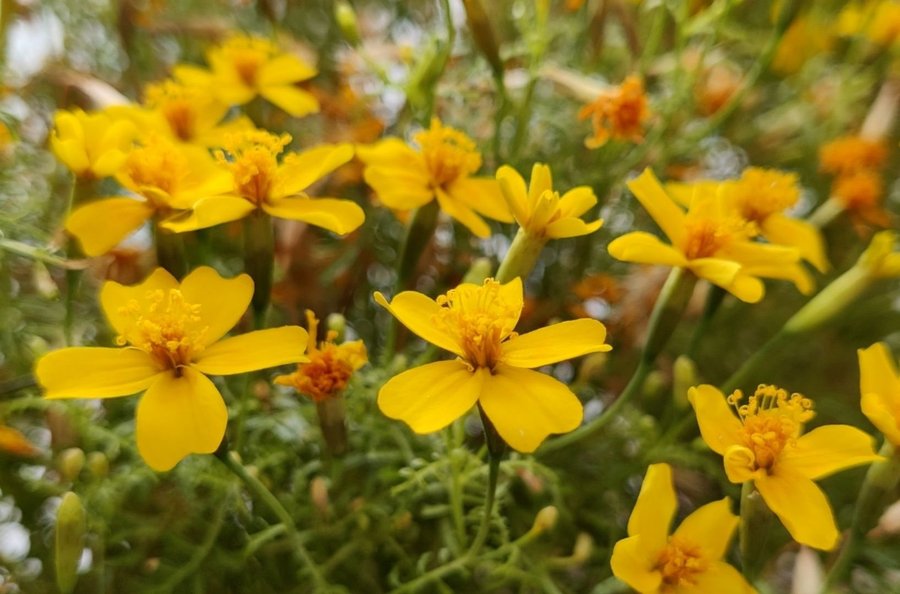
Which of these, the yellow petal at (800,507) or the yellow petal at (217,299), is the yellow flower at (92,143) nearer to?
the yellow petal at (217,299)

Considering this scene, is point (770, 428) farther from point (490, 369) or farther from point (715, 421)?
point (490, 369)

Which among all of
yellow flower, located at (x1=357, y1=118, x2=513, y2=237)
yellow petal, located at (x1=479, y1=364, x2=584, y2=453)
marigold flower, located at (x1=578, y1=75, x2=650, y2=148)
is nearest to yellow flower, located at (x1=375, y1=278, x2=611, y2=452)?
yellow petal, located at (x1=479, y1=364, x2=584, y2=453)

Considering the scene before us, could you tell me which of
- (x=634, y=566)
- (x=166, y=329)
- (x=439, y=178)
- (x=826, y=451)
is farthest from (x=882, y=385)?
(x=166, y=329)

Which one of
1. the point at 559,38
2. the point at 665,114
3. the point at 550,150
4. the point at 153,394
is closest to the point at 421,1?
the point at 559,38

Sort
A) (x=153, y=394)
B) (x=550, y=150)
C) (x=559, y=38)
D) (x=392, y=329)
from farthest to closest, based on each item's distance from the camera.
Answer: (x=559, y=38), (x=550, y=150), (x=392, y=329), (x=153, y=394)

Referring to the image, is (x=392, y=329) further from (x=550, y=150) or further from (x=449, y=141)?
(x=550, y=150)

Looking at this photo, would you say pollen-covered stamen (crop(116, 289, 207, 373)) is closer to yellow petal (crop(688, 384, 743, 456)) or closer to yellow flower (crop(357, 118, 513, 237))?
yellow flower (crop(357, 118, 513, 237))
